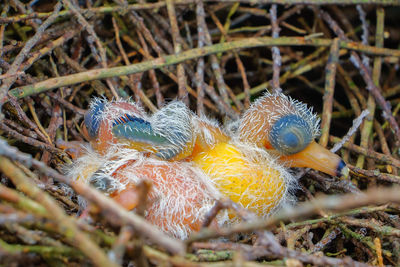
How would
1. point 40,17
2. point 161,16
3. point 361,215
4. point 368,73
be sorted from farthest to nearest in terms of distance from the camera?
point 161,16 → point 368,73 → point 40,17 → point 361,215

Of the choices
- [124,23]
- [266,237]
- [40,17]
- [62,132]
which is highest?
[124,23]

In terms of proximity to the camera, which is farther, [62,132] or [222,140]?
[62,132]

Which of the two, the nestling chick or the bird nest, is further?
the nestling chick

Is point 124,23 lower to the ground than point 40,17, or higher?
higher

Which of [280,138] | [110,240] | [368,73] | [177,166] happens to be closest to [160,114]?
[177,166]

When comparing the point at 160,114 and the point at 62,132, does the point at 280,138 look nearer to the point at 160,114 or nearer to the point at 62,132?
the point at 160,114

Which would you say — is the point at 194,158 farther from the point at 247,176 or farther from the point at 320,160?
the point at 320,160

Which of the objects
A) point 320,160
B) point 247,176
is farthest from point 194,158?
point 320,160
